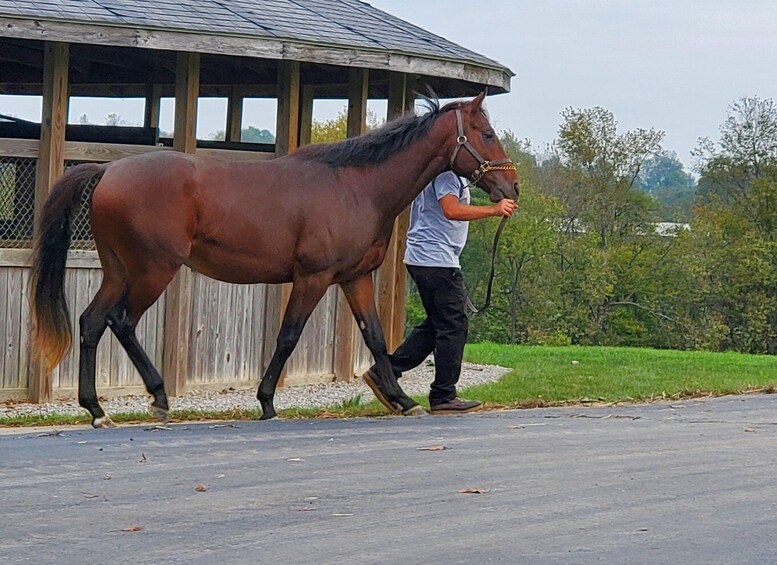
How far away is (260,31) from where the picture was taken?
11414mm

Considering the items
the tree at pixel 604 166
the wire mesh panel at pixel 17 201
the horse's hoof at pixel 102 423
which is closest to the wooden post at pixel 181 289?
the wire mesh panel at pixel 17 201

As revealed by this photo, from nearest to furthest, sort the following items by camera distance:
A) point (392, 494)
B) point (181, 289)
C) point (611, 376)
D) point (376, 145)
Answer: point (392, 494), point (376, 145), point (181, 289), point (611, 376)

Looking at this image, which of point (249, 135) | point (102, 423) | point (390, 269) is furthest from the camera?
point (249, 135)

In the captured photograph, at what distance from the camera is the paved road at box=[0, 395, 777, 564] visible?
16.8ft

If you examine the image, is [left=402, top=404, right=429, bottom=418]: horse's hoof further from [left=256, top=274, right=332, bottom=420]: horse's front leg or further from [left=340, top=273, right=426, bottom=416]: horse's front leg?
[left=256, top=274, right=332, bottom=420]: horse's front leg

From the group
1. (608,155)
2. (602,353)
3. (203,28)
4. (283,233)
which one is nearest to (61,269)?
(283,233)

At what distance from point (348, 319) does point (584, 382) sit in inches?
96.4

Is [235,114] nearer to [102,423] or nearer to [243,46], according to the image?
[243,46]

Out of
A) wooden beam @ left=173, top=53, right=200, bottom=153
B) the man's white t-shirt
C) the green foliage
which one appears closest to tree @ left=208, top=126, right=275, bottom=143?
wooden beam @ left=173, top=53, right=200, bottom=153

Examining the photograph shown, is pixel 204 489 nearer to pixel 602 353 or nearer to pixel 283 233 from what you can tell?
pixel 283 233

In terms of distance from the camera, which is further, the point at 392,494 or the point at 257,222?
the point at 257,222

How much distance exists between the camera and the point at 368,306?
951 centimetres

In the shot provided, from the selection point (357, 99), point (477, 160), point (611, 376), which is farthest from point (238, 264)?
point (611, 376)

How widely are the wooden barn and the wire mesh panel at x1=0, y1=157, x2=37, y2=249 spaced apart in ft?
0.04
